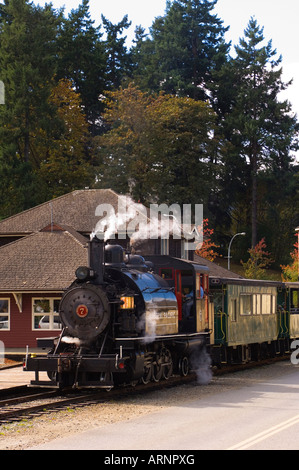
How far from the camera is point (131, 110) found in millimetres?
59812

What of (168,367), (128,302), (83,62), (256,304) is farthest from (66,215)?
(83,62)

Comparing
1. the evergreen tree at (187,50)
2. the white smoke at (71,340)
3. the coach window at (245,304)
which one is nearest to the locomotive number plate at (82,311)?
the white smoke at (71,340)

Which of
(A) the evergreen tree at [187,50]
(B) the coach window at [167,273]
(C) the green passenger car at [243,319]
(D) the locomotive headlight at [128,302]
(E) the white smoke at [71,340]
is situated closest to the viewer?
(D) the locomotive headlight at [128,302]

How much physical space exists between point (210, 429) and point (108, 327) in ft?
18.7

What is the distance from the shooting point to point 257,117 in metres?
75.0

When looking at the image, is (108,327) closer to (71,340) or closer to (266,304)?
(71,340)

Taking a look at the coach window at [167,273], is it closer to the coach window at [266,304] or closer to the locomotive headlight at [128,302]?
the locomotive headlight at [128,302]

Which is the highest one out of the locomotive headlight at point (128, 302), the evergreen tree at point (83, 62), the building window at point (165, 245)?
the evergreen tree at point (83, 62)

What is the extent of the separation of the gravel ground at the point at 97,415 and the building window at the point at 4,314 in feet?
42.9

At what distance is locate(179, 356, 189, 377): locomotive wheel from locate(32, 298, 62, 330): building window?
1153 centimetres

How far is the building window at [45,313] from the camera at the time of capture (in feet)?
107

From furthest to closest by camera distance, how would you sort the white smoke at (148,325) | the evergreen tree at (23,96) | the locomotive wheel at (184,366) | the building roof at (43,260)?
the evergreen tree at (23,96)
the building roof at (43,260)
the locomotive wheel at (184,366)
the white smoke at (148,325)

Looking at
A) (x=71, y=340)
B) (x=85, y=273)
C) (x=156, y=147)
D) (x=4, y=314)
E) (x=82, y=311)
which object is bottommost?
(x=71, y=340)

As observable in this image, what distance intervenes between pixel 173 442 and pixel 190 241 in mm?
30750
